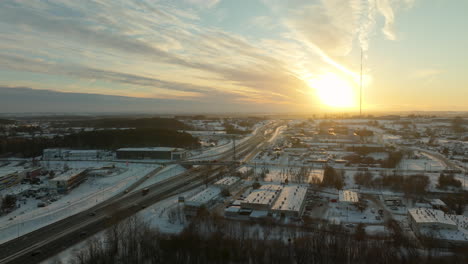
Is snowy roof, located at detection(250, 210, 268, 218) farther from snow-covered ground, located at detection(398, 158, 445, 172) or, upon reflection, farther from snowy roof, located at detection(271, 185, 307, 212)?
snow-covered ground, located at detection(398, 158, 445, 172)

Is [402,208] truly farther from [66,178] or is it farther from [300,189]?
[66,178]

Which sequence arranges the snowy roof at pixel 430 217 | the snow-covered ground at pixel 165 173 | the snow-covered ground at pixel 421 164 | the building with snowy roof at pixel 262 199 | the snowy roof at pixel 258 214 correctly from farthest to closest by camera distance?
the snow-covered ground at pixel 421 164, the snow-covered ground at pixel 165 173, the building with snowy roof at pixel 262 199, the snowy roof at pixel 258 214, the snowy roof at pixel 430 217

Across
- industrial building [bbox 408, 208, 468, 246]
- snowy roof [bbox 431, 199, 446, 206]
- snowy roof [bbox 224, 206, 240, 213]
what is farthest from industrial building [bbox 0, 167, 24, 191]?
snowy roof [bbox 431, 199, 446, 206]

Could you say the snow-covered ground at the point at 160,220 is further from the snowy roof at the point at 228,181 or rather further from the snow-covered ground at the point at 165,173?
the snow-covered ground at the point at 165,173

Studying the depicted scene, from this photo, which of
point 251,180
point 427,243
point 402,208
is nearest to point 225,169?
point 251,180

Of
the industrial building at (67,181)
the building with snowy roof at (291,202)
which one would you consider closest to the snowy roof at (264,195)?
the building with snowy roof at (291,202)

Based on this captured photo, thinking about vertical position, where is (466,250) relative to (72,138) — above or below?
below

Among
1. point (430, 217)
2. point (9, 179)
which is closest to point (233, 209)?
point (430, 217)
